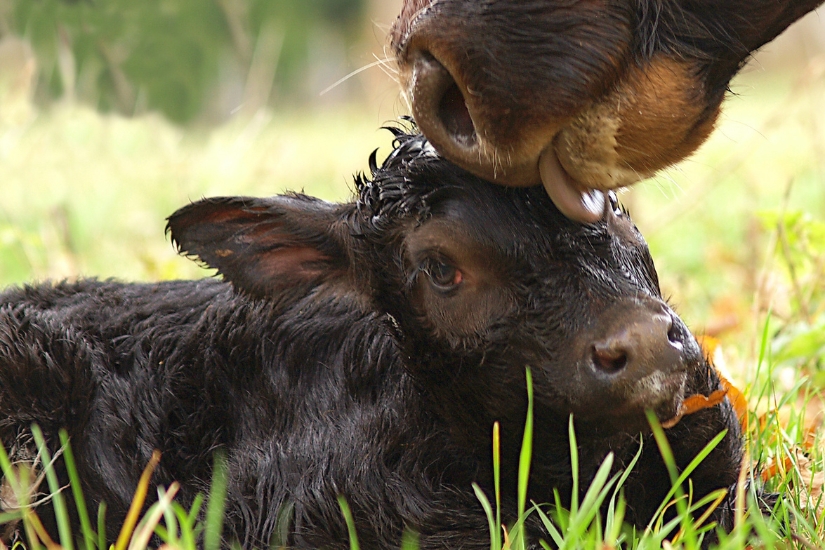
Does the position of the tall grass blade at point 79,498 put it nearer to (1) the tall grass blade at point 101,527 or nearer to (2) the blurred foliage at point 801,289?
(1) the tall grass blade at point 101,527

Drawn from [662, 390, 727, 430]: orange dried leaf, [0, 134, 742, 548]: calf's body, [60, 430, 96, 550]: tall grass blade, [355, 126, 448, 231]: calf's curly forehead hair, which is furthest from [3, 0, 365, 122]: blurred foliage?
[662, 390, 727, 430]: orange dried leaf

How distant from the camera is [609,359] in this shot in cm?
279

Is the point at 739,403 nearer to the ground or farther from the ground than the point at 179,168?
nearer to the ground

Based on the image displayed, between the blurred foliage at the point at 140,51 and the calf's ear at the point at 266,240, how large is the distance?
4.05 meters

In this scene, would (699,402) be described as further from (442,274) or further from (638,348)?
(442,274)

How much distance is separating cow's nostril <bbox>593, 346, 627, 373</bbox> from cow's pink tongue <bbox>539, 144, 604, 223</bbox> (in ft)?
1.20

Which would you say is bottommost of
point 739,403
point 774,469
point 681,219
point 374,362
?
point 774,469

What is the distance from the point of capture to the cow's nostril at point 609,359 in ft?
9.05

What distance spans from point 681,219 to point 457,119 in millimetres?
7102

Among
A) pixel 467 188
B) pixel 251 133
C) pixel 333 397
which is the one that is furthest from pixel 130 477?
pixel 251 133

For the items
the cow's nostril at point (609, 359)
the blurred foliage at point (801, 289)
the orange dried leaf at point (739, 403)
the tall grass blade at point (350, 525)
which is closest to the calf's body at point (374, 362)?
the cow's nostril at point (609, 359)

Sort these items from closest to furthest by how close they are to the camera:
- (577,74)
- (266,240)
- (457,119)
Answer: (577,74) → (457,119) → (266,240)

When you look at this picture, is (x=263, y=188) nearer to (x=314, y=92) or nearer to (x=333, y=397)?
(x=333, y=397)

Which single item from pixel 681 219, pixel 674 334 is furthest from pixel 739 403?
pixel 681 219
